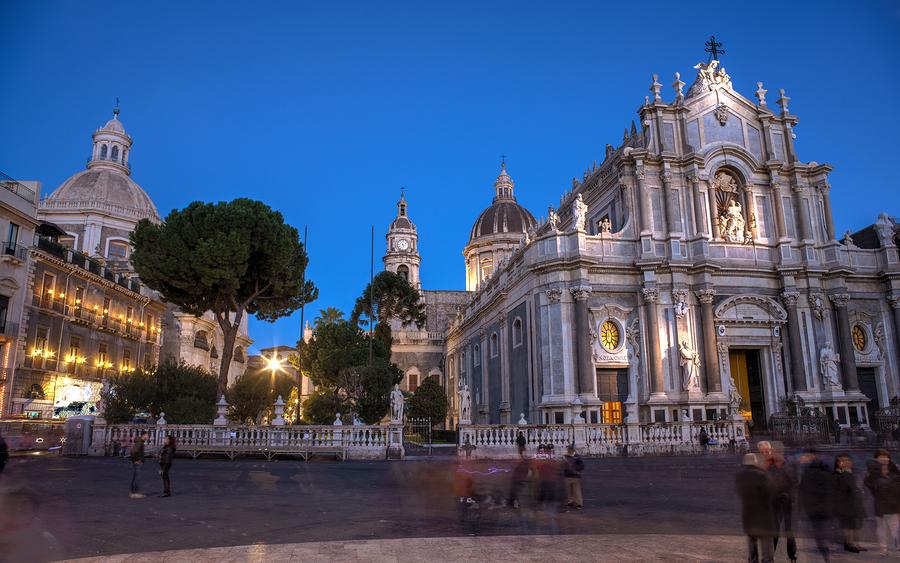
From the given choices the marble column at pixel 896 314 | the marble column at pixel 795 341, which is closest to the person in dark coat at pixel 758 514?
the marble column at pixel 795 341

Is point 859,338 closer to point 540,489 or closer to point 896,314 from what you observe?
point 896,314

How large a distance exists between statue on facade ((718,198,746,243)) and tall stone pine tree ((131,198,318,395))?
72.6 feet

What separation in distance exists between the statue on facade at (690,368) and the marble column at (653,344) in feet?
3.34

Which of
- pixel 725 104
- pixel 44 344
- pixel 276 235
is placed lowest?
pixel 44 344

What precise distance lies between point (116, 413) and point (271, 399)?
45.5 feet

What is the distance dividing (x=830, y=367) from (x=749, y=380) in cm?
370

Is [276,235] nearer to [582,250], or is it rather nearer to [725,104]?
[582,250]

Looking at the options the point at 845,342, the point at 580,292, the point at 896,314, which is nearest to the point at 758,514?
the point at 580,292

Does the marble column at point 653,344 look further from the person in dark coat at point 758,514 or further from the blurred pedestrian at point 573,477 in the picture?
the person in dark coat at point 758,514

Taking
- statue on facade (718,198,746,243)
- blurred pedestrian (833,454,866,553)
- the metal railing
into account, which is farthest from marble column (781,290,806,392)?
the metal railing

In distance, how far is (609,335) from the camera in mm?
30328

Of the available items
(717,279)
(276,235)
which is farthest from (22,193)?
(717,279)

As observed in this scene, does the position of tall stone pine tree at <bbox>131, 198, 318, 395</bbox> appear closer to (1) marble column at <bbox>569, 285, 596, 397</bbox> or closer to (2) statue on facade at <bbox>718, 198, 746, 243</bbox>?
(1) marble column at <bbox>569, 285, 596, 397</bbox>

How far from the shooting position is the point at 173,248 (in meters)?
27.9
